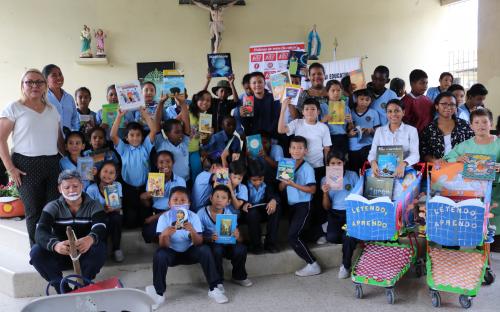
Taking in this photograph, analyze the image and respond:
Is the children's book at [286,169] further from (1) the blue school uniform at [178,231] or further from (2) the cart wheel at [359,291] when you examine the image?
(2) the cart wheel at [359,291]

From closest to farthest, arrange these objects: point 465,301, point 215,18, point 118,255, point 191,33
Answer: point 465,301 → point 118,255 → point 215,18 → point 191,33

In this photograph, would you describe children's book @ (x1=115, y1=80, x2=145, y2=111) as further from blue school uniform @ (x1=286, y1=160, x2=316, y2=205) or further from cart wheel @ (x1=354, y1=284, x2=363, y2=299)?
cart wheel @ (x1=354, y1=284, x2=363, y2=299)

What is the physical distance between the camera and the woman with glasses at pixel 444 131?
351 cm

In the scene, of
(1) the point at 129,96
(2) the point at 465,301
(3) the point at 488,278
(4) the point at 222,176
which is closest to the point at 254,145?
(4) the point at 222,176

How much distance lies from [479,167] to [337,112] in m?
1.15

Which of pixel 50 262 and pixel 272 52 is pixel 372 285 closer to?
pixel 50 262

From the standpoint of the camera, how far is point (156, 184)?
3.29 metres

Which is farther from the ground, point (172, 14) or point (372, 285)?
point (172, 14)

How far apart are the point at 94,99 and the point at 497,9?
6.15 metres

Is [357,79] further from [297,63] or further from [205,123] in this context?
[205,123]

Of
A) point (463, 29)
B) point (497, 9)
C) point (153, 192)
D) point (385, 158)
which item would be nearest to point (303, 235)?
point (385, 158)

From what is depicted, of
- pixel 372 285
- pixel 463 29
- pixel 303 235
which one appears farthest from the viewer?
pixel 463 29

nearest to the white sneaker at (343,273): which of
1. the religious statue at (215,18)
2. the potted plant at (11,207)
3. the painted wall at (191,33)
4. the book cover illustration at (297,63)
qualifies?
the book cover illustration at (297,63)

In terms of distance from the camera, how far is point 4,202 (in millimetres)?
4109
